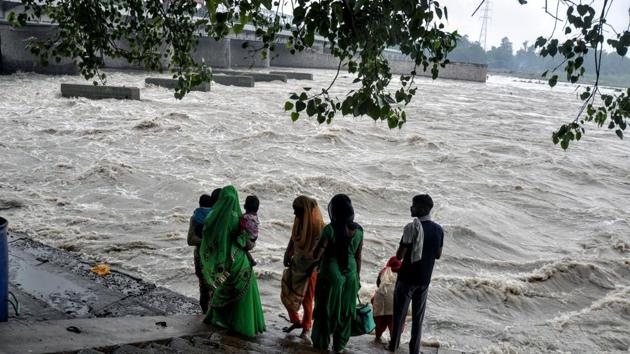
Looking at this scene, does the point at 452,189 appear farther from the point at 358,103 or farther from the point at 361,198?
the point at 358,103

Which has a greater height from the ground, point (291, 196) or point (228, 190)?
point (228, 190)

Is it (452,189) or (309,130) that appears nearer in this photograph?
(452,189)

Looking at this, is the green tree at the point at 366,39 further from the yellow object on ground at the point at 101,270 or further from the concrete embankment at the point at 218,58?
the yellow object on ground at the point at 101,270

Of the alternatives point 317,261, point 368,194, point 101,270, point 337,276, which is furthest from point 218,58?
point 337,276

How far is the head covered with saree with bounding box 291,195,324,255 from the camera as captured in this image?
14.9 feet

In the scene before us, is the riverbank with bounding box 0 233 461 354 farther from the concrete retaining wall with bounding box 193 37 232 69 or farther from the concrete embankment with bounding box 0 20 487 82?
the concrete retaining wall with bounding box 193 37 232 69

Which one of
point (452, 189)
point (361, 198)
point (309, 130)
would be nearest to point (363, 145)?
point (309, 130)

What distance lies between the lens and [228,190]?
4.45 metres

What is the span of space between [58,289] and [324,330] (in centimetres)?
295

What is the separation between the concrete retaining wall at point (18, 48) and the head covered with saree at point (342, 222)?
2963 cm

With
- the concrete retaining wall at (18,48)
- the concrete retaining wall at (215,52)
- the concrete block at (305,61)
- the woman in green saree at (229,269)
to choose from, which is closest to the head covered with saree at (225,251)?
the woman in green saree at (229,269)

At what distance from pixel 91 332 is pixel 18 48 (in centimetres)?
3134

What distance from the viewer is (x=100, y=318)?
477 cm

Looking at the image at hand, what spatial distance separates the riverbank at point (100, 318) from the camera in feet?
12.4
